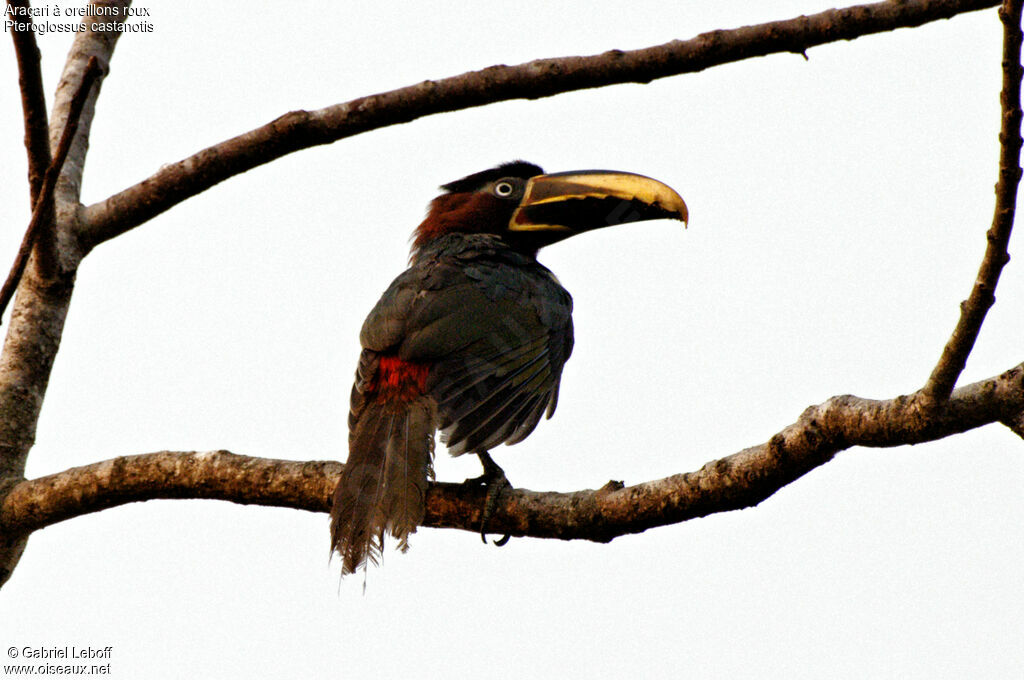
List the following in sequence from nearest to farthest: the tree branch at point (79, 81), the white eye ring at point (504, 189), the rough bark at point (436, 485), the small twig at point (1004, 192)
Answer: the small twig at point (1004, 192) < the rough bark at point (436, 485) < the tree branch at point (79, 81) < the white eye ring at point (504, 189)

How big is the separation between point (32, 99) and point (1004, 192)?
124 inches

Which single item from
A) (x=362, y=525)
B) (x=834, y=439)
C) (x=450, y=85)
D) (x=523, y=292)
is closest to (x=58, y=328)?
(x=362, y=525)

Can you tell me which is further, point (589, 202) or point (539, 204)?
point (539, 204)

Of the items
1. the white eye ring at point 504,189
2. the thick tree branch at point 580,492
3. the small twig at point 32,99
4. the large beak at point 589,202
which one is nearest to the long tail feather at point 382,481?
the thick tree branch at point 580,492

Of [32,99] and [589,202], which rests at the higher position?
[589,202]

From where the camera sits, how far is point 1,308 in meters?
2.68

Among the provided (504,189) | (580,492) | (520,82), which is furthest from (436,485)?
(504,189)

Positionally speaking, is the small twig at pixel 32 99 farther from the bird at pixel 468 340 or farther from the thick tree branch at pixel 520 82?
the bird at pixel 468 340

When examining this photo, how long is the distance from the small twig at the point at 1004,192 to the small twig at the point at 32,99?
8.90ft

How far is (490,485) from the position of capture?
4.36 m

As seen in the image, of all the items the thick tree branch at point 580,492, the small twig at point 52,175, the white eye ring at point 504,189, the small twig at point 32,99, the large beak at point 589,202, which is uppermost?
the white eye ring at point 504,189

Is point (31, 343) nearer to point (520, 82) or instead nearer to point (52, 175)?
point (52, 175)

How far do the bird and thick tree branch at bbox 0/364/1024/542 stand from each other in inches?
6.8

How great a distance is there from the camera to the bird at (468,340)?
4.29 meters
